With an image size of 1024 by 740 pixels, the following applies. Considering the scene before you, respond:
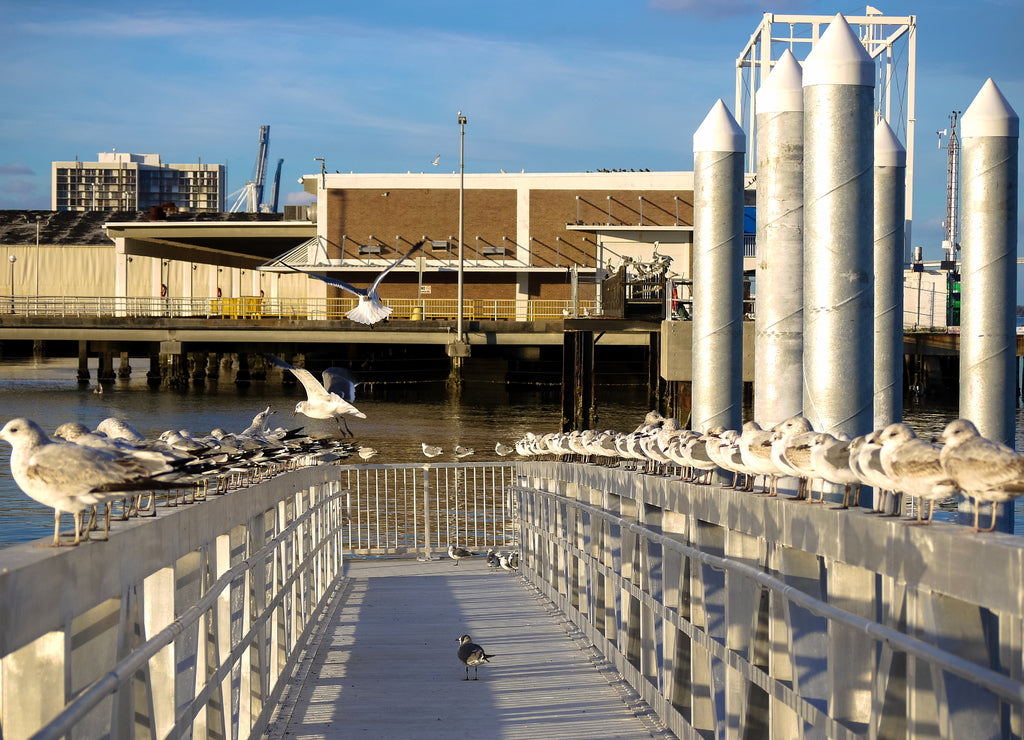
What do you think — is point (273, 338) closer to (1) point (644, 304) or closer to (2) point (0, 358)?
(1) point (644, 304)

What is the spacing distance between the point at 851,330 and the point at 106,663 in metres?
7.36

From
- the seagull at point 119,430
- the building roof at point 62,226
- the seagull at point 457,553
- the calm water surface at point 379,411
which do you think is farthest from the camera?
the building roof at point 62,226

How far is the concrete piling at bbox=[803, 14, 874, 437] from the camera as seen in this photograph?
10.2m

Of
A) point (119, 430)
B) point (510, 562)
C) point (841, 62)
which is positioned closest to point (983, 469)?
point (119, 430)

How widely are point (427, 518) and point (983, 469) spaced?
12.9 meters

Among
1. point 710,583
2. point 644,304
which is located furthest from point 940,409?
point 710,583

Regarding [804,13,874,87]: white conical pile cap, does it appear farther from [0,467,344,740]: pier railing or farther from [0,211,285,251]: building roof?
[0,211,285,251]: building roof

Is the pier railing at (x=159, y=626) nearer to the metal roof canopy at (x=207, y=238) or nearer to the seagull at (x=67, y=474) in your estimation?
the seagull at (x=67, y=474)

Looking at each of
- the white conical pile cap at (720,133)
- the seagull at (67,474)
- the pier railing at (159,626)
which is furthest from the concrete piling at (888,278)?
the seagull at (67,474)

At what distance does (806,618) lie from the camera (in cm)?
513

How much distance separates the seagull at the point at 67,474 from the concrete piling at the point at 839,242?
22.9 feet

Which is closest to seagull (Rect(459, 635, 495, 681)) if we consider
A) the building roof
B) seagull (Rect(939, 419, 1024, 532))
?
seagull (Rect(939, 419, 1024, 532))

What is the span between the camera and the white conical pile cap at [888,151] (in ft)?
45.1

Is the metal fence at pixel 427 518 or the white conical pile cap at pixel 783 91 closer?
the white conical pile cap at pixel 783 91
